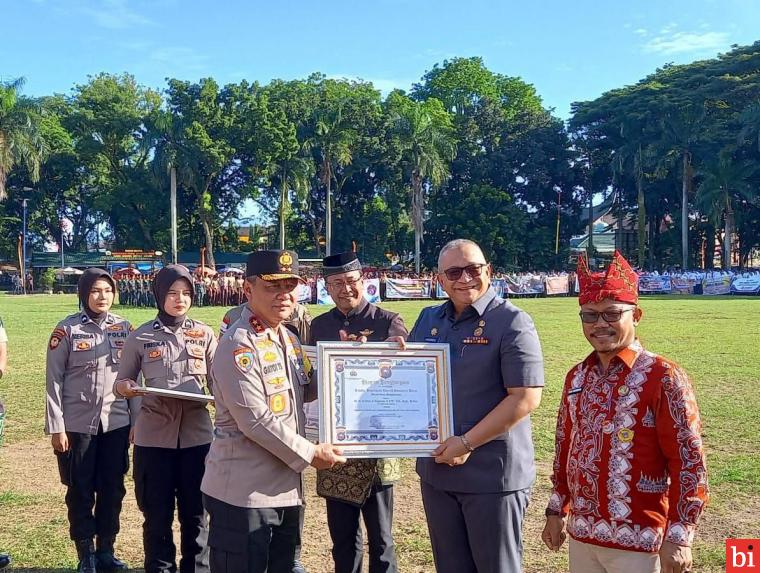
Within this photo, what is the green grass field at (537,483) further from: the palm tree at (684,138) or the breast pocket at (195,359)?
the palm tree at (684,138)

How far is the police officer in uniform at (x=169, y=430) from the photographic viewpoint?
423 centimetres

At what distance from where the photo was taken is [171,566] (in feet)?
13.9

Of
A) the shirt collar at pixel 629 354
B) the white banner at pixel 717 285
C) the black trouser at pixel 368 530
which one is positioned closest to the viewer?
the shirt collar at pixel 629 354

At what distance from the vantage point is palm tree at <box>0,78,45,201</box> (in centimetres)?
4659

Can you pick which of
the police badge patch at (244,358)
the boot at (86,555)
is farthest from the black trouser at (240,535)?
the boot at (86,555)

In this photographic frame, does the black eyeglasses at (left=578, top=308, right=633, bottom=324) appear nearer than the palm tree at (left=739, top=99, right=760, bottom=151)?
Yes

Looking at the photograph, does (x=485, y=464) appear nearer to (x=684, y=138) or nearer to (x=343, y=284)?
(x=343, y=284)

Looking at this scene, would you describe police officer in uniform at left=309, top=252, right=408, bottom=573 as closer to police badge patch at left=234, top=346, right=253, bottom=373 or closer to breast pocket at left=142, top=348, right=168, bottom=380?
police badge patch at left=234, top=346, right=253, bottom=373

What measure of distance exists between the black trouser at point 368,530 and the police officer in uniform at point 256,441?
30.4 inches

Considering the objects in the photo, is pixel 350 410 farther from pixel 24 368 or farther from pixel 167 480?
pixel 24 368

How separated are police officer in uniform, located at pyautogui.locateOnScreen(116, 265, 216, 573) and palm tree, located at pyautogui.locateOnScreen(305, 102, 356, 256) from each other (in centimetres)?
4789

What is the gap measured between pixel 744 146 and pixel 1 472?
49.8 metres

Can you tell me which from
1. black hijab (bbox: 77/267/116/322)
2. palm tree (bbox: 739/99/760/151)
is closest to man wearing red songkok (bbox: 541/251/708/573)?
black hijab (bbox: 77/267/116/322)

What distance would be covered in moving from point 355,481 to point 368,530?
37 cm
